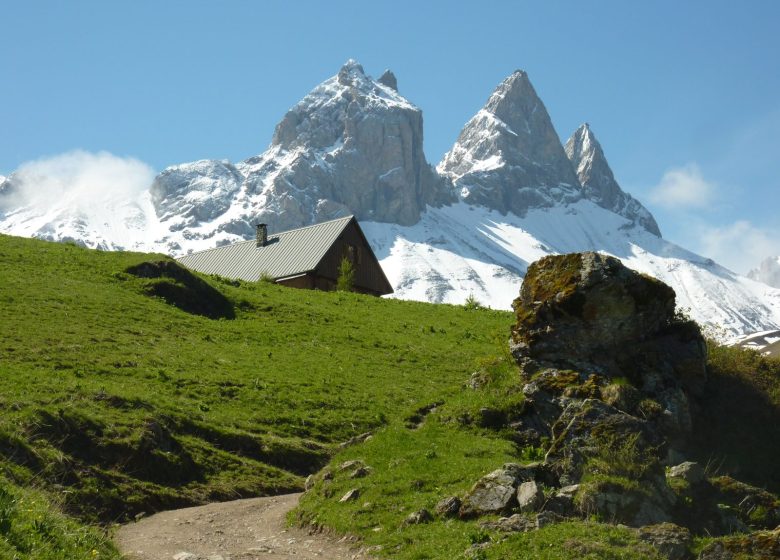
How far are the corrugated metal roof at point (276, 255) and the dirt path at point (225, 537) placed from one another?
155 feet

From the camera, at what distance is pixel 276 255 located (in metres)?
73.2

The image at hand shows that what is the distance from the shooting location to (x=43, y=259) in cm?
4584

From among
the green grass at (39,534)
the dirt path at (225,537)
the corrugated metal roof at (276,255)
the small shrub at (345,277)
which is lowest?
the dirt path at (225,537)

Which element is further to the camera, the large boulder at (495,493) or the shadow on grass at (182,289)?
the shadow on grass at (182,289)

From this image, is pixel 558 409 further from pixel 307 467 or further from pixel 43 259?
pixel 43 259

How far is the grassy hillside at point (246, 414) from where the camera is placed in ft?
59.6

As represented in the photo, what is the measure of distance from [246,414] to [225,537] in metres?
9.30

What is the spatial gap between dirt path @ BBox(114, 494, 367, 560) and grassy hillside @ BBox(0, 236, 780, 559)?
0.63m

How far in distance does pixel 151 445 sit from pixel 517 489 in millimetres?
10385

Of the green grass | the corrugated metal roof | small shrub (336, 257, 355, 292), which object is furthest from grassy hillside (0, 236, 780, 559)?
the corrugated metal roof

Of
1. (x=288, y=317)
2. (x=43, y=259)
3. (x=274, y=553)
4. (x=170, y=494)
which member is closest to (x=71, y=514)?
(x=170, y=494)

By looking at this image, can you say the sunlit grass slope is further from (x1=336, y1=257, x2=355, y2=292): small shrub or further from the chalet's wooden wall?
the chalet's wooden wall

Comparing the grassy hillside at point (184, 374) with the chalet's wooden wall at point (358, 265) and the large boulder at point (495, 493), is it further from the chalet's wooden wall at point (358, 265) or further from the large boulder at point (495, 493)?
the chalet's wooden wall at point (358, 265)

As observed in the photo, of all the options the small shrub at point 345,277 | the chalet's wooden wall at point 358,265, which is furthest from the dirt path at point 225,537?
the chalet's wooden wall at point 358,265
